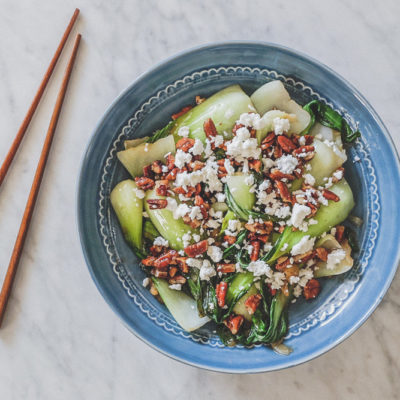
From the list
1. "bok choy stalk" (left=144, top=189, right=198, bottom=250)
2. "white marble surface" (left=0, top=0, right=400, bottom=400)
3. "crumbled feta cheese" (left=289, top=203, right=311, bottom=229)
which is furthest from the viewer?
"white marble surface" (left=0, top=0, right=400, bottom=400)

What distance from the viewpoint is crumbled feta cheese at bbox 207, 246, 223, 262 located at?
1.63 m

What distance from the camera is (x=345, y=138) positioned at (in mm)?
1698

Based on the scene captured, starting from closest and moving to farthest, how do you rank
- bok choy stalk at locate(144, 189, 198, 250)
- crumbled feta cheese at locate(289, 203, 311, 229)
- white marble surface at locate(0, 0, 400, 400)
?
crumbled feta cheese at locate(289, 203, 311, 229) → bok choy stalk at locate(144, 189, 198, 250) → white marble surface at locate(0, 0, 400, 400)

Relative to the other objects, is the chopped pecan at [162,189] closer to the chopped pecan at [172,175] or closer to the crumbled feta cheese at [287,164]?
the chopped pecan at [172,175]

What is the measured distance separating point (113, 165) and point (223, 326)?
28.6 inches

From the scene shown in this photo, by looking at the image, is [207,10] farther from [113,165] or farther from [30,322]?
[30,322]

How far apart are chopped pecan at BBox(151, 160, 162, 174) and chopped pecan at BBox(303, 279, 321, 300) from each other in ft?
2.25

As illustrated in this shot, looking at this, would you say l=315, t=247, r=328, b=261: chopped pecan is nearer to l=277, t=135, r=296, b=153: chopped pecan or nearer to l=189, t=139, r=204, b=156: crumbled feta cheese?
l=277, t=135, r=296, b=153: chopped pecan

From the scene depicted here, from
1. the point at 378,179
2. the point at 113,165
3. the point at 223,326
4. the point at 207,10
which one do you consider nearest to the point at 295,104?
the point at 378,179

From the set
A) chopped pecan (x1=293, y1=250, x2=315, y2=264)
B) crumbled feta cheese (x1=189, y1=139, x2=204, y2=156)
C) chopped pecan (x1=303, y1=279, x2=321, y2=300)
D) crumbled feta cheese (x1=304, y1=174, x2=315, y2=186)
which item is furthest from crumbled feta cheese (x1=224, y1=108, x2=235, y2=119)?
chopped pecan (x1=303, y1=279, x2=321, y2=300)

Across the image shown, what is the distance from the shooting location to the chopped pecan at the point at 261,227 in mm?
1604

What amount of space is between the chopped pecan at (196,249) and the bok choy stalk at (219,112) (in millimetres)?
375

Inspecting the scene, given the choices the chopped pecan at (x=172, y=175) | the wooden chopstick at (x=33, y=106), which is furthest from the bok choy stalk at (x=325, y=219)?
the wooden chopstick at (x=33, y=106)

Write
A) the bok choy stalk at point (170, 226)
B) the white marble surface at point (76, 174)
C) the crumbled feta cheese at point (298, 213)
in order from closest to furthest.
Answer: the crumbled feta cheese at point (298, 213), the bok choy stalk at point (170, 226), the white marble surface at point (76, 174)
